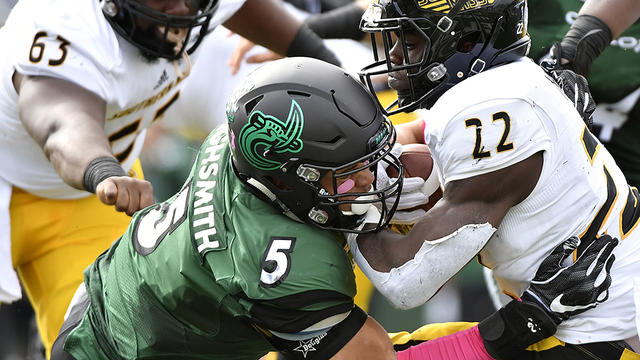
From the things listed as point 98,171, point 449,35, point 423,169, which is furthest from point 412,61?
point 98,171

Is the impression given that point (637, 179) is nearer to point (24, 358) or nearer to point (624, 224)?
point (624, 224)

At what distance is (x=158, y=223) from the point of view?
8.80 feet

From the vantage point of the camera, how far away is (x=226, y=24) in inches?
168

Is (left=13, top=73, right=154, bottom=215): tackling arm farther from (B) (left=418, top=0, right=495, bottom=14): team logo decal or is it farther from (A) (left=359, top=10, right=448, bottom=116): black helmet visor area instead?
(B) (left=418, top=0, right=495, bottom=14): team logo decal

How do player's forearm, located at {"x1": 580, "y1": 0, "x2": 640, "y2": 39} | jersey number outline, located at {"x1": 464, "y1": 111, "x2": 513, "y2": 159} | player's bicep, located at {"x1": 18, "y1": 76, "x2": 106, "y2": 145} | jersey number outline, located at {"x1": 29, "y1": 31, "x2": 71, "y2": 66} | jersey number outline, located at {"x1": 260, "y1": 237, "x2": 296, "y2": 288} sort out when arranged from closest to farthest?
jersey number outline, located at {"x1": 260, "y1": 237, "x2": 296, "y2": 288} → jersey number outline, located at {"x1": 464, "y1": 111, "x2": 513, "y2": 159} → player's bicep, located at {"x1": 18, "y1": 76, "x2": 106, "y2": 145} → jersey number outline, located at {"x1": 29, "y1": 31, "x2": 71, "y2": 66} → player's forearm, located at {"x1": 580, "y1": 0, "x2": 640, "y2": 39}

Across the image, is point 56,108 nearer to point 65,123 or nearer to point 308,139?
point 65,123

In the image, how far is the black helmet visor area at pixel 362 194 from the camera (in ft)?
8.02

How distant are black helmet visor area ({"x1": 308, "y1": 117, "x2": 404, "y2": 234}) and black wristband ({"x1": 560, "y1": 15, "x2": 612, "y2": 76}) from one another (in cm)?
136

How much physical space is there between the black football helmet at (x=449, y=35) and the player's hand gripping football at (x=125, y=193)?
0.80 metres

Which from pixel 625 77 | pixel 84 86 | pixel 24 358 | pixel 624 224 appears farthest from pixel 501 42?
pixel 24 358

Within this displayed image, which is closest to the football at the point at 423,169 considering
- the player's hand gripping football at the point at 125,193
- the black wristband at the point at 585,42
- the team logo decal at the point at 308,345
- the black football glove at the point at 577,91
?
the black football glove at the point at 577,91

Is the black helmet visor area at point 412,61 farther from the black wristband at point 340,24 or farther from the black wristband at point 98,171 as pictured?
the black wristband at point 340,24

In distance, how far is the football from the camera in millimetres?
2773

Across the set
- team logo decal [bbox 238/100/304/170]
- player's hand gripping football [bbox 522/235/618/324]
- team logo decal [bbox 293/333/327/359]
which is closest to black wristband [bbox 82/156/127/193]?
team logo decal [bbox 238/100/304/170]
